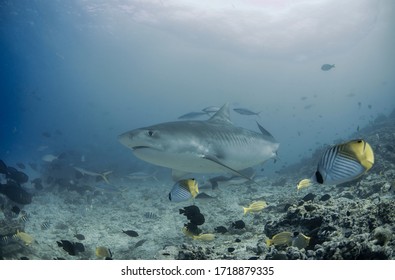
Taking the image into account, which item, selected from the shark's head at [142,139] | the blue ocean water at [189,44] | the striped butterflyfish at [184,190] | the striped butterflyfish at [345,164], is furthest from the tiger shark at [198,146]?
the blue ocean water at [189,44]

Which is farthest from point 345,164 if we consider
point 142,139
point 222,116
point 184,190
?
point 222,116

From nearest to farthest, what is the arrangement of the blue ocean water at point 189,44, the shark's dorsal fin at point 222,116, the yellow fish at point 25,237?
the yellow fish at point 25,237
the shark's dorsal fin at point 222,116
the blue ocean water at point 189,44

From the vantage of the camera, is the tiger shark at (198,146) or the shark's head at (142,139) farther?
the tiger shark at (198,146)

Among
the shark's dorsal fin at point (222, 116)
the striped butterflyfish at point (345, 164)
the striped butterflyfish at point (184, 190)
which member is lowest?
the striped butterflyfish at point (184, 190)

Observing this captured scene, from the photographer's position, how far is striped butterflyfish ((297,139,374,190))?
2.58 meters

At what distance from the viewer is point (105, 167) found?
95.5 ft

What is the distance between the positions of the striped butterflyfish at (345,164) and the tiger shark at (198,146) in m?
2.42

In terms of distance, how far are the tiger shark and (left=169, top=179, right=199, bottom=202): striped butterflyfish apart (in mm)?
564

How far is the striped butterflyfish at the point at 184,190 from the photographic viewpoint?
16.9ft

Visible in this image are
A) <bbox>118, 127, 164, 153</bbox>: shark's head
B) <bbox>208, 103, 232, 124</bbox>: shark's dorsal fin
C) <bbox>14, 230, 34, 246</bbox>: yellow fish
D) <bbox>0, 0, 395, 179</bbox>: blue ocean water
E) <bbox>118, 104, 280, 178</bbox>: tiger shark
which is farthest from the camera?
<bbox>0, 0, 395, 179</bbox>: blue ocean water

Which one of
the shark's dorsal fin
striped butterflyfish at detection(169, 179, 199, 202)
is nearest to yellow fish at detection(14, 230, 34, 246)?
striped butterflyfish at detection(169, 179, 199, 202)

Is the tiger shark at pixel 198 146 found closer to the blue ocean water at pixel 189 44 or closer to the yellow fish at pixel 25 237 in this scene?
the yellow fish at pixel 25 237

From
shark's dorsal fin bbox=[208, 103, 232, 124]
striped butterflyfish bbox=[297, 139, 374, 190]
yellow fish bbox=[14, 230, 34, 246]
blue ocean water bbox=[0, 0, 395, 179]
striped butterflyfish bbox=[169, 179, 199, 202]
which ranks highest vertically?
blue ocean water bbox=[0, 0, 395, 179]

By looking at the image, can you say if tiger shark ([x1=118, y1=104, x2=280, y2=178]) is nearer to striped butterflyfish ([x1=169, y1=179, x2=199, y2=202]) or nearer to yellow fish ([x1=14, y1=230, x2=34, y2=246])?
striped butterflyfish ([x1=169, y1=179, x2=199, y2=202])
